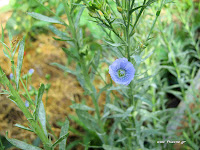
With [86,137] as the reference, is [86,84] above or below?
above

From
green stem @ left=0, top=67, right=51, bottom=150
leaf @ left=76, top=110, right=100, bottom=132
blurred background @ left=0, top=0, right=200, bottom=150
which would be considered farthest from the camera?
blurred background @ left=0, top=0, right=200, bottom=150

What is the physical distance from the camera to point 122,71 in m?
0.90

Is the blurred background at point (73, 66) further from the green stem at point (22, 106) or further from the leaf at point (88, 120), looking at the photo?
the green stem at point (22, 106)

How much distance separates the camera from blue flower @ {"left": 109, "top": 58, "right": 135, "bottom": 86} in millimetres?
819

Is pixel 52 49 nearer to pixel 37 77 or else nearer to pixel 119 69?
pixel 37 77

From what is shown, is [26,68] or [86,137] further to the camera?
[26,68]

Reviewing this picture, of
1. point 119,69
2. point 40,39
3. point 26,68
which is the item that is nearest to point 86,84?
point 119,69

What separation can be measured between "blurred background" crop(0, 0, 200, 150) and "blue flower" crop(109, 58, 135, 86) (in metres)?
0.44

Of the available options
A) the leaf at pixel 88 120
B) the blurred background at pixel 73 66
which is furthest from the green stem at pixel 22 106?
the blurred background at pixel 73 66

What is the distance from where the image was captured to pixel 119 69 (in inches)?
36.0

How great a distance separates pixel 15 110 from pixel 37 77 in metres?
0.52

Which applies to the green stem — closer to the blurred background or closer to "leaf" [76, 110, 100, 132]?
"leaf" [76, 110, 100, 132]

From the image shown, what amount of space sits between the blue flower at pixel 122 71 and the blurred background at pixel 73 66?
441 mm

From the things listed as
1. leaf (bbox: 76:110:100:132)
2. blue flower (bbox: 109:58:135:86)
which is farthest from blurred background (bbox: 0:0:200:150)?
blue flower (bbox: 109:58:135:86)
